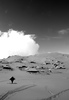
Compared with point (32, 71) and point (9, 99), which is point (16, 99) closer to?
point (9, 99)

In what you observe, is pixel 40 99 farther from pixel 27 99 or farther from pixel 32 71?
pixel 32 71

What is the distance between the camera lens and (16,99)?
341 inches

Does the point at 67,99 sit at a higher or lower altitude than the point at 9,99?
lower

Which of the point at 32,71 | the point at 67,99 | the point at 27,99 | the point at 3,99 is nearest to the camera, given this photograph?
the point at 3,99

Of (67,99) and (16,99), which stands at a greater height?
(16,99)

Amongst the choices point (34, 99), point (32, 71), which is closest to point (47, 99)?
point (34, 99)

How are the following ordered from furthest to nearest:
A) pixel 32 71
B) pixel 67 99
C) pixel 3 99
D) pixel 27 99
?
pixel 32 71 < pixel 67 99 < pixel 27 99 < pixel 3 99

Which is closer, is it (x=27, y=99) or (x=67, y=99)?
(x=27, y=99)

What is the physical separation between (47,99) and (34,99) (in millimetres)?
1400

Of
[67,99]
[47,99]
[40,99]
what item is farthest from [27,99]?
[67,99]

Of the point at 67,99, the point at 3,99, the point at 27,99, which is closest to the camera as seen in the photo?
the point at 3,99

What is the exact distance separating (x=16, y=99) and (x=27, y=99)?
1.07m

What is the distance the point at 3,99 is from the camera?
329 inches

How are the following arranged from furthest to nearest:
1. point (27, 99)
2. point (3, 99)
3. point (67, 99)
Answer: point (67, 99) → point (27, 99) → point (3, 99)
